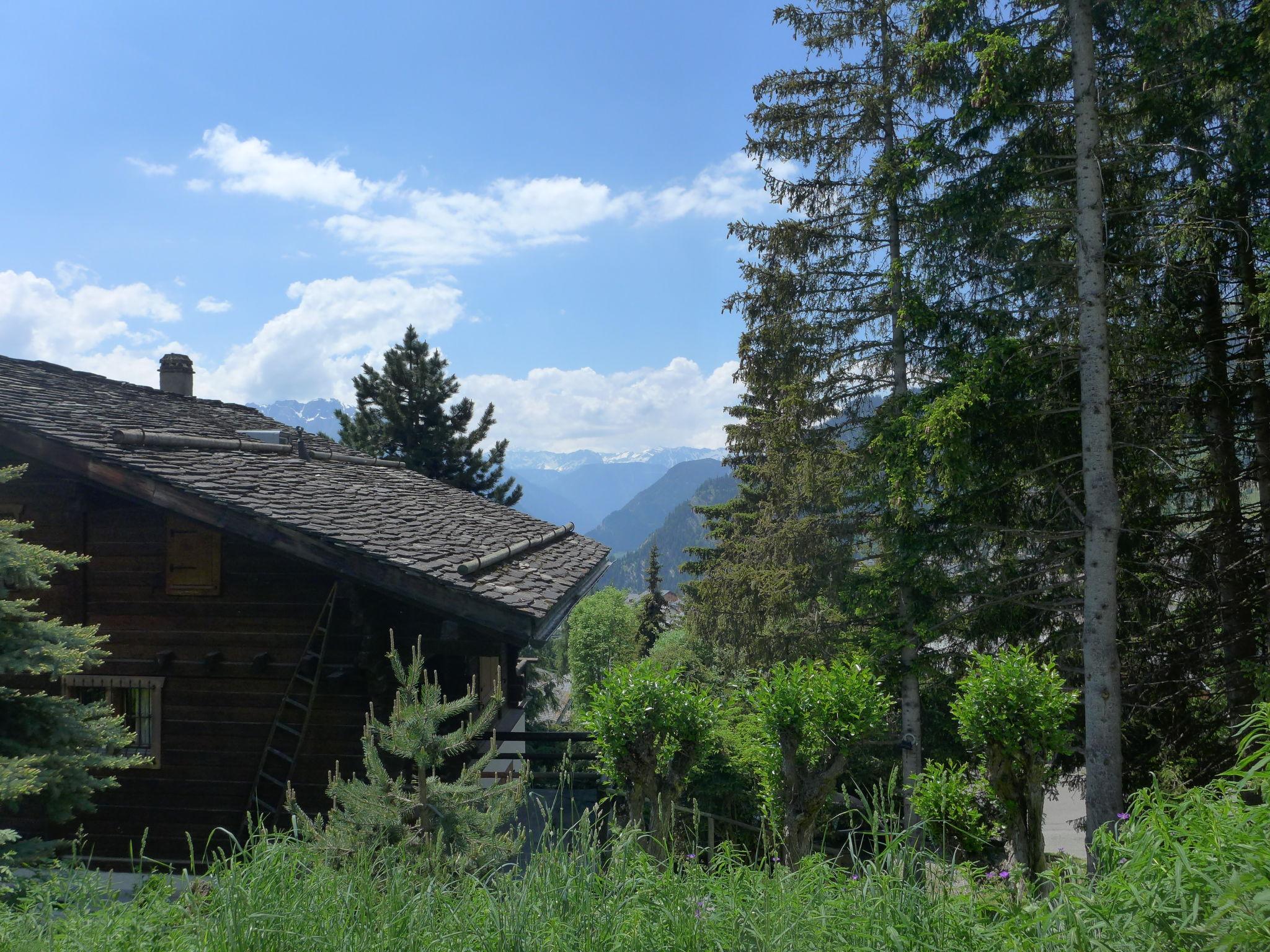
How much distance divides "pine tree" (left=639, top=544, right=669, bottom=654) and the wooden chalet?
127 ft

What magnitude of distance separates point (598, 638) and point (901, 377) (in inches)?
1289

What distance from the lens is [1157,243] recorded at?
9547 mm

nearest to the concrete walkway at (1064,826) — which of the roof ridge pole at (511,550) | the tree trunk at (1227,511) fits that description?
the tree trunk at (1227,511)

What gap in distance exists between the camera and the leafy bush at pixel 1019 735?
5855mm

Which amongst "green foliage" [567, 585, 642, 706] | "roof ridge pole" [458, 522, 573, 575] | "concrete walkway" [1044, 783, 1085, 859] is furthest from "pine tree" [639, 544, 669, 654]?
A: "roof ridge pole" [458, 522, 573, 575]

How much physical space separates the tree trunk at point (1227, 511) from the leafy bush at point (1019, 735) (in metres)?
5.83

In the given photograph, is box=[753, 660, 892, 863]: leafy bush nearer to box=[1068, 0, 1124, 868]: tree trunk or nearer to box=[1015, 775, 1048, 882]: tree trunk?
box=[1015, 775, 1048, 882]: tree trunk

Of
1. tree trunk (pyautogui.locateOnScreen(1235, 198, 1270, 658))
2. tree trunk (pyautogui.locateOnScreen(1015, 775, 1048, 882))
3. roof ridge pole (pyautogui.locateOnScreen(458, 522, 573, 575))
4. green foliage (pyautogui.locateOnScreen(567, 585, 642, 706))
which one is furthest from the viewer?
green foliage (pyautogui.locateOnScreen(567, 585, 642, 706))

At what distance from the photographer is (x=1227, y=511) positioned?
33.8 ft

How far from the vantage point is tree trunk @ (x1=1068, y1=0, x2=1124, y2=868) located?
368 inches

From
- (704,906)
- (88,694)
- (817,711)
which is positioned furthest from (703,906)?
(88,694)

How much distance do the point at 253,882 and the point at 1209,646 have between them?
445 inches

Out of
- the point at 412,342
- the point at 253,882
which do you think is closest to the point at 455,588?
the point at 253,882

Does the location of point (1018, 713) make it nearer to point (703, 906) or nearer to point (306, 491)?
point (703, 906)
